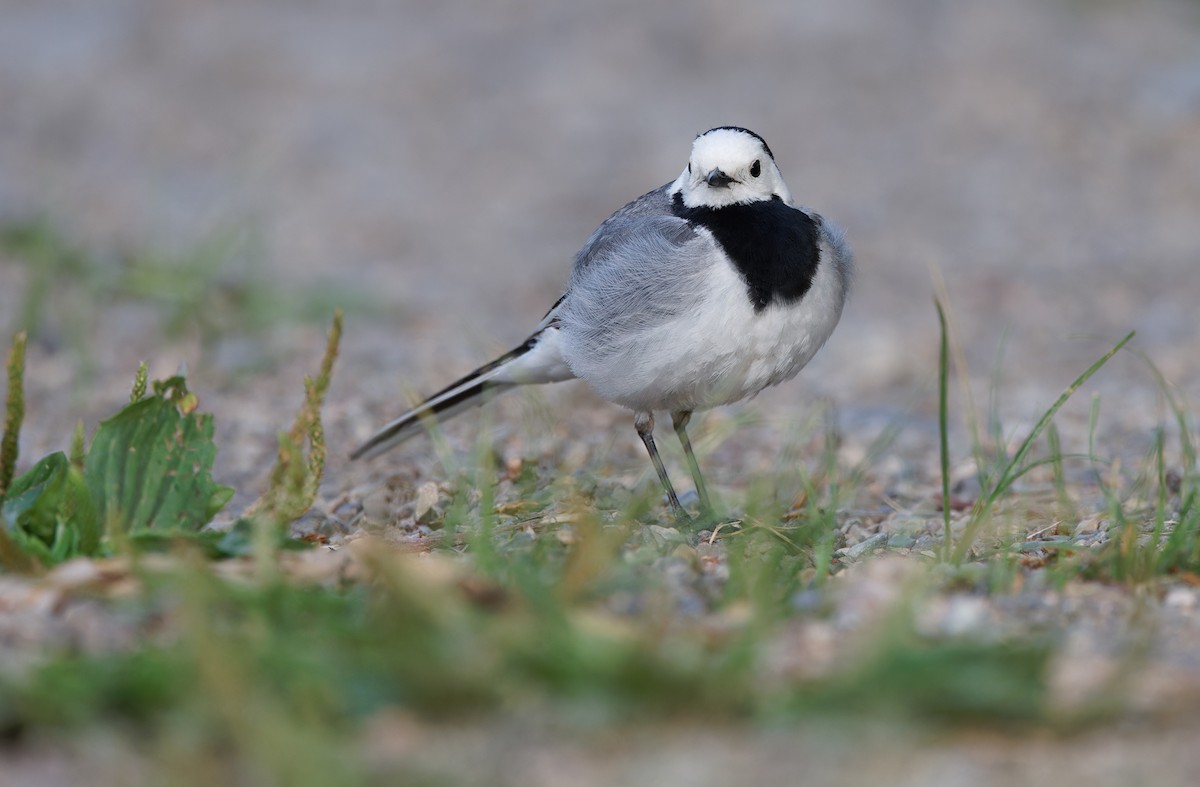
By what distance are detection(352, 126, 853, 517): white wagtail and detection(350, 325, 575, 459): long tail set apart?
0.19 feet

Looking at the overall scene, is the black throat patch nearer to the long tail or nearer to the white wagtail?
the white wagtail

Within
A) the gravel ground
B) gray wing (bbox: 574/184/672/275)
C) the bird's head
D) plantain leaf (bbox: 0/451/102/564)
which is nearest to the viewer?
plantain leaf (bbox: 0/451/102/564)

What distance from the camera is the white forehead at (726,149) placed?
397cm

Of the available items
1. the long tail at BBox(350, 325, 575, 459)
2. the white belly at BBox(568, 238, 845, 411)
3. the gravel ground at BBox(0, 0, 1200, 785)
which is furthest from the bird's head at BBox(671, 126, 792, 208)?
the gravel ground at BBox(0, 0, 1200, 785)

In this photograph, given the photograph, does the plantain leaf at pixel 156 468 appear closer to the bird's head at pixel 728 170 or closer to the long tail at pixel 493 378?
the long tail at pixel 493 378

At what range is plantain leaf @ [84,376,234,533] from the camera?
3049mm

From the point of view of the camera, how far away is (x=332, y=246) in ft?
26.9

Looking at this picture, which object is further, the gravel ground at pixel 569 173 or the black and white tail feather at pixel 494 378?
the gravel ground at pixel 569 173

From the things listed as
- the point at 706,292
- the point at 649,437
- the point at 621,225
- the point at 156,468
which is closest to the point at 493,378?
the point at 649,437

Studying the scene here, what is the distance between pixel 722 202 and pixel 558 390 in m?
1.81

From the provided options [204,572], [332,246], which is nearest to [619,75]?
[332,246]

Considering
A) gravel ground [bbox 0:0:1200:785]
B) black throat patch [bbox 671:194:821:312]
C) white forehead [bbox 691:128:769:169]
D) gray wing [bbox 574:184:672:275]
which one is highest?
gravel ground [bbox 0:0:1200:785]

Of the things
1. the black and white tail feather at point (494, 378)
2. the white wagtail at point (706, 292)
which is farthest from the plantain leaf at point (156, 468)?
the black and white tail feather at point (494, 378)

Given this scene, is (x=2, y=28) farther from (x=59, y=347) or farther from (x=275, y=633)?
(x=275, y=633)
